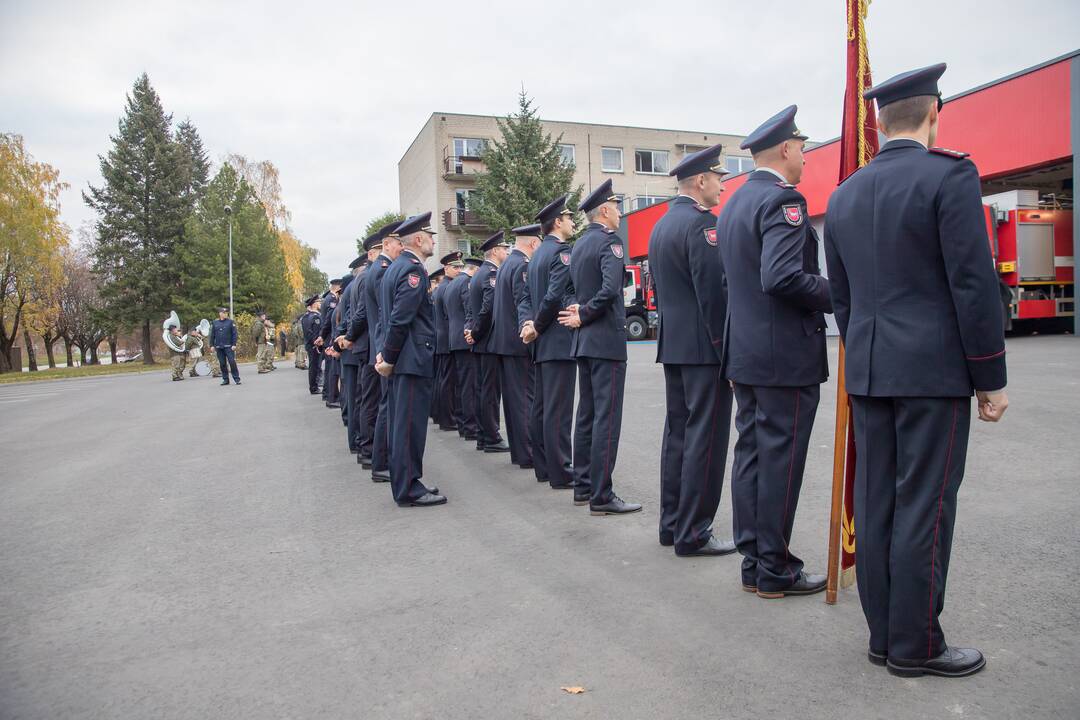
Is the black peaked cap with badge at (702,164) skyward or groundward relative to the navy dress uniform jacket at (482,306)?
skyward

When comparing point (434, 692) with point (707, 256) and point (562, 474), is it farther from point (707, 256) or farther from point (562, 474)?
point (562, 474)

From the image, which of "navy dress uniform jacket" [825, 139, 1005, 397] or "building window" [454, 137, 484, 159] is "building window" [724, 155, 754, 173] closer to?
"building window" [454, 137, 484, 159]

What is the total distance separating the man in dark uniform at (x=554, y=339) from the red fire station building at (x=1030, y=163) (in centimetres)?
1589

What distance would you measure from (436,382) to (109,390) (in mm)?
14969

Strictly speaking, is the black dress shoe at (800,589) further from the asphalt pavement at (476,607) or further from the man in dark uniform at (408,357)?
the man in dark uniform at (408,357)

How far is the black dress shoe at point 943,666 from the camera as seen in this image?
2912 millimetres

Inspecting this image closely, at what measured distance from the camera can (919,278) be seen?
289cm

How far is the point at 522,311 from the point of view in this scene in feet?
23.1

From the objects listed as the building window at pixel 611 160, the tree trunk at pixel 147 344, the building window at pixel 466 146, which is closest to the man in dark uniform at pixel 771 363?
the tree trunk at pixel 147 344

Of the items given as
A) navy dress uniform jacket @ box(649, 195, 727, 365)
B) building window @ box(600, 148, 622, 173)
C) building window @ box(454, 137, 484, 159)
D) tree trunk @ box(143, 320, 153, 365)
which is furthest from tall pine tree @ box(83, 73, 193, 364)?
navy dress uniform jacket @ box(649, 195, 727, 365)

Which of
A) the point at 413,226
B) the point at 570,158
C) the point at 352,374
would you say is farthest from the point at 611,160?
the point at 413,226

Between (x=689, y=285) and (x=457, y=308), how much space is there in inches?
201

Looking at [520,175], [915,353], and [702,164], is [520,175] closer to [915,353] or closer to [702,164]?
[702,164]

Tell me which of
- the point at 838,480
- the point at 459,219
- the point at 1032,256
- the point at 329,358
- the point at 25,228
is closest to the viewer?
the point at 838,480
